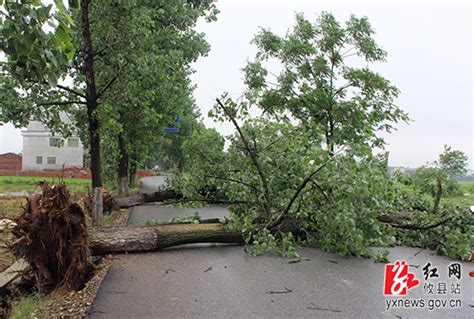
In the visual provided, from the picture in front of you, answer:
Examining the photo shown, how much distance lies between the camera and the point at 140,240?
A: 671 centimetres

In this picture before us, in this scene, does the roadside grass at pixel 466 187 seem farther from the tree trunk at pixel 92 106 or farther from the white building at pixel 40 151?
the white building at pixel 40 151

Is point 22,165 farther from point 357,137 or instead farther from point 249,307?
point 249,307

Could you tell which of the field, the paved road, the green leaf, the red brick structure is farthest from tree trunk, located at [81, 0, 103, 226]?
the red brick structure

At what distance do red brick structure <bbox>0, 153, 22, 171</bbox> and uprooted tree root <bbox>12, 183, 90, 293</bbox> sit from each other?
136 feet

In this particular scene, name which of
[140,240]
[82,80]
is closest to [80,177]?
[82,80]

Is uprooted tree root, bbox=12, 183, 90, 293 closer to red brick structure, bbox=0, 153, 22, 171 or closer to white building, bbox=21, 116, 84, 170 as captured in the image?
white building, bbox=21, 116, 84, 170

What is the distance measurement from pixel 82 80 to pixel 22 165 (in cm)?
3564

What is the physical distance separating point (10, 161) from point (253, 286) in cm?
4483

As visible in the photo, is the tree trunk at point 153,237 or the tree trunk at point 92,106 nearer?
the tree trunk at point 153,237

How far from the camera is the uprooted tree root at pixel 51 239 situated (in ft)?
17.0

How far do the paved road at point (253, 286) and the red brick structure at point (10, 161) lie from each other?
136 ft

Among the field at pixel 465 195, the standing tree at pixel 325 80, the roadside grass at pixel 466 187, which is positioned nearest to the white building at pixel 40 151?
the standing tree at pixel 325 80

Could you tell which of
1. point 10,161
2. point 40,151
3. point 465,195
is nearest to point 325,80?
point 465,195

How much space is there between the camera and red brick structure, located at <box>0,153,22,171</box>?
42.1 metres
